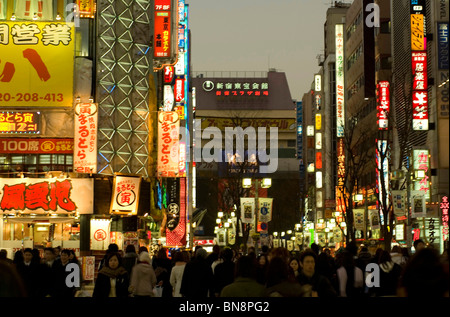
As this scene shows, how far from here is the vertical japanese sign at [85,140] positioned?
31875 mm

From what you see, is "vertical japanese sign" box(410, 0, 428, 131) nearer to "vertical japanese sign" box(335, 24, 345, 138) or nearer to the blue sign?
the blue sign

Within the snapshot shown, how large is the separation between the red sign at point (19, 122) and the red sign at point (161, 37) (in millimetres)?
6139

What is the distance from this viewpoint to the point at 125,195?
33469mm

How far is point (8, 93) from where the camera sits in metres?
33.4

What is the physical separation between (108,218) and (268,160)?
A: 101m

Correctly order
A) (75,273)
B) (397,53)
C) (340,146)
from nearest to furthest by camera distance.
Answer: (75,273) → (397,53) → (340,146)

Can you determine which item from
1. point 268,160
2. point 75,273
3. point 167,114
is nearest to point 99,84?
point 167,114

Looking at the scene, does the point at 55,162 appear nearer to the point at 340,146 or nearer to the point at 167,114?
the point at 167,114

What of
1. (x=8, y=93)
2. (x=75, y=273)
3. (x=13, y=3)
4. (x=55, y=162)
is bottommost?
(x=75, y=273)

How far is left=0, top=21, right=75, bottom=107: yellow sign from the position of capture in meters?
33.5

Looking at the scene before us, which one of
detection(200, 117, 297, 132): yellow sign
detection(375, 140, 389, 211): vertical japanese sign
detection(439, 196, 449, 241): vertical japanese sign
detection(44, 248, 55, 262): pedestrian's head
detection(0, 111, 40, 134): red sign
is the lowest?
detection(44, 248, 55, 262): pedestrian's head

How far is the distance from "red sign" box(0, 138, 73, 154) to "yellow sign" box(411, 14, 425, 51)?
1669 cm

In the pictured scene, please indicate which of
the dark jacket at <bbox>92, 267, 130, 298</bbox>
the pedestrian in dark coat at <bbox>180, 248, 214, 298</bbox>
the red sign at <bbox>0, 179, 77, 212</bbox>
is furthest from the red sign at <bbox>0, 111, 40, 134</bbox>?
the dark jacket at <bbox>92, 267, 130, 298</bbox>
